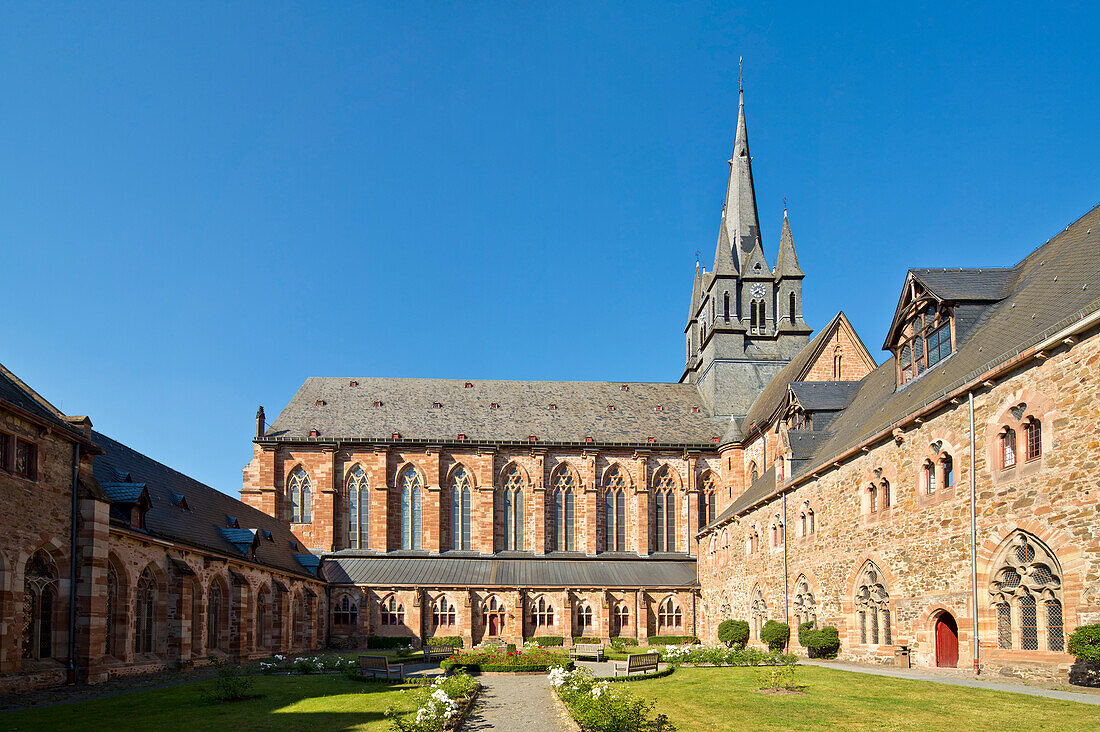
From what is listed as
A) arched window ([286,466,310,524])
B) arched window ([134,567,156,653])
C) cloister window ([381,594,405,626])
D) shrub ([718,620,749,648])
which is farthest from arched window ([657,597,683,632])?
arched window ([134,567,156,653])

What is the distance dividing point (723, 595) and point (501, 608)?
1324 cm

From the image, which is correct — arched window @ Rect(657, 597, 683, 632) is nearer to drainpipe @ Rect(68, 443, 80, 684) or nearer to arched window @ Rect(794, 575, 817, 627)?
arched window @ Rect(794, 575, 817, 627)

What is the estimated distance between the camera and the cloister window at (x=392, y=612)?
5019 cm

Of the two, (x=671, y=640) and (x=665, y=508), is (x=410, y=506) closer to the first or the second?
(x=665, y=508)

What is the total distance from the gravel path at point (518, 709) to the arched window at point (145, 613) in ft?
36.9

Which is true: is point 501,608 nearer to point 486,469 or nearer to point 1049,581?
point 486,469

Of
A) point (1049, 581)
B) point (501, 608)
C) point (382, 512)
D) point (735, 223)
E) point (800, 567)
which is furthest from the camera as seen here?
point (735, 223)

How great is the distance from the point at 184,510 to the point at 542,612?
77.8 feet

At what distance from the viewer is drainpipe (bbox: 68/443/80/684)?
2300 centimetres

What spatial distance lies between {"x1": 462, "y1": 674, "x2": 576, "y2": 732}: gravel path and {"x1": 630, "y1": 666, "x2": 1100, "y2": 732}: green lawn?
93.8 inches

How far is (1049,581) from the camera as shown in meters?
18.4

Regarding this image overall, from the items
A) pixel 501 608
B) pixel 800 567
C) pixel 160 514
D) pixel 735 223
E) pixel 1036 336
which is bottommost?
pixel 501 608

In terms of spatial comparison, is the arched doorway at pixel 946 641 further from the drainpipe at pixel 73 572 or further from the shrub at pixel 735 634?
the drainpipe at pixel 73 572

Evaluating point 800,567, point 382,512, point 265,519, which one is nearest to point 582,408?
point 382,512
